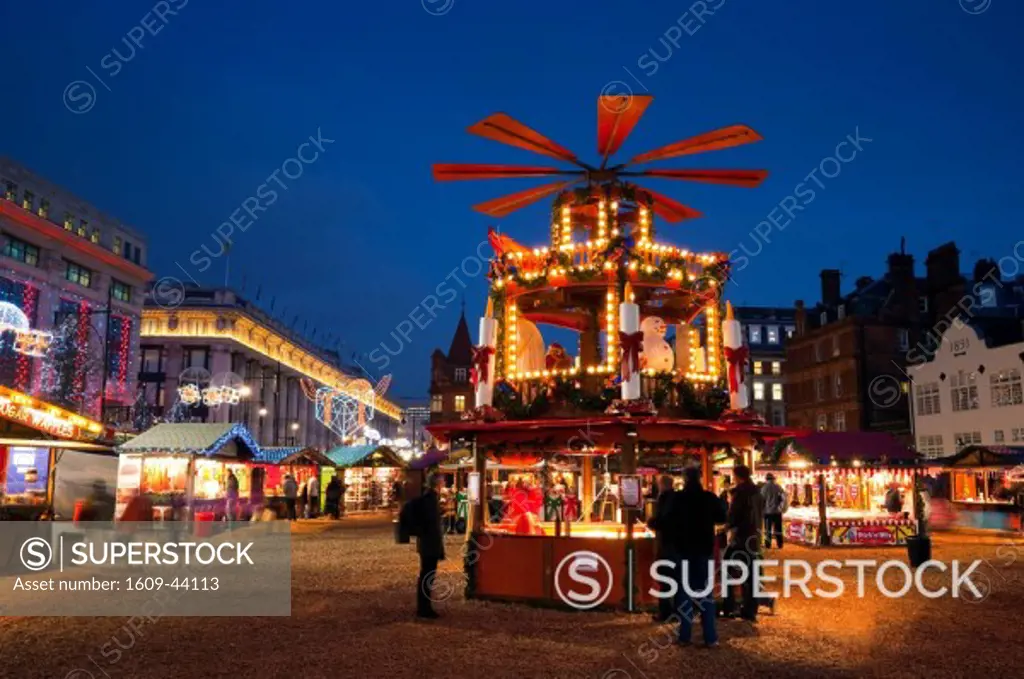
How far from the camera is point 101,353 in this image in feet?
195

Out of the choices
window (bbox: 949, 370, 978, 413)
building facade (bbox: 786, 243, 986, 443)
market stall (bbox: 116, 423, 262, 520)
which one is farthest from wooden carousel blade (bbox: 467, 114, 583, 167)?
building facade (bbox: 786, 243, 986, 443)

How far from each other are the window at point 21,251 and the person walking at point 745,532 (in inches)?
2055

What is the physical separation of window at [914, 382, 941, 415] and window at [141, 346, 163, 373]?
6473 centimetres

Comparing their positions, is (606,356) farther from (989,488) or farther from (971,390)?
(971,390)

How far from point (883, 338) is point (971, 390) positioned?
11989 mm

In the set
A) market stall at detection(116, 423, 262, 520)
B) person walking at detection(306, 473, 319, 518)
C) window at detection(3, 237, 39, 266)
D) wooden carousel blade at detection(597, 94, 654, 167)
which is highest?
window at detection(3, 237, 39, 266)

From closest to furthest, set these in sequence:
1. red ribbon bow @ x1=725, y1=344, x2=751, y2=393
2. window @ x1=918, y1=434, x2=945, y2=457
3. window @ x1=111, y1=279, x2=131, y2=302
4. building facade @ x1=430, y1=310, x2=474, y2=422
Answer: red ribbon bow @ x1=725, y1=344, x2=751, y2=393
window @ x1=918, y1=434, x2=945, y2=457
window @ x1=111, y1=279, x2=131, y2=302
building facade @ x1=430, y1=310, x2=474, y2=422

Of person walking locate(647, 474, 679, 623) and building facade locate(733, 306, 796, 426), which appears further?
building facade locate(733, 306, 796, 426)

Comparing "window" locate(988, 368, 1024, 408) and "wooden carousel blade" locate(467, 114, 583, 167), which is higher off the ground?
"wooden carousel blade" locate(467, 114, 583, 167)

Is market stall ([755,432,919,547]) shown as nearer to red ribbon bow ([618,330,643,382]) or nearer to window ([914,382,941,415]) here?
red ribbon bow ([618,330,643,382])

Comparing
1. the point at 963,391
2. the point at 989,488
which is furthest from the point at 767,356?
the point at 989,488

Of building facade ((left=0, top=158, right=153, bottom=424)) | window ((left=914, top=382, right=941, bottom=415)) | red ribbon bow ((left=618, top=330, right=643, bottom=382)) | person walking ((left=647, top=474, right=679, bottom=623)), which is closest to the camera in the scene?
person walking ((left=647, top=474, right=679, bottom=623))

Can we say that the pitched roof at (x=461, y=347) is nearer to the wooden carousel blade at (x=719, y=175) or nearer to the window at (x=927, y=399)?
the window at (x=927, y=399)

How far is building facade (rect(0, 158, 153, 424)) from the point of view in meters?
49.6
